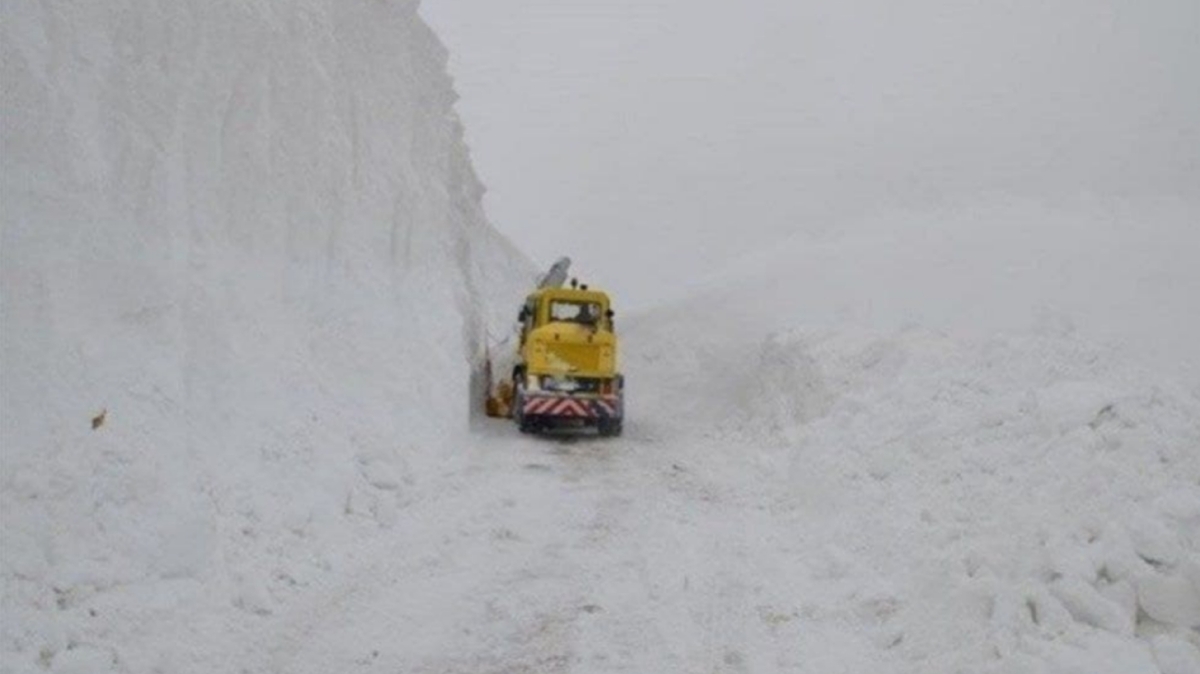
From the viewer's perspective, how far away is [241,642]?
715 centimetres

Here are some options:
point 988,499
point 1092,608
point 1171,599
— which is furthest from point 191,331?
point 1171,599

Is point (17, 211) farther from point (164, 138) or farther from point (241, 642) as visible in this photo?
point (241, 642)

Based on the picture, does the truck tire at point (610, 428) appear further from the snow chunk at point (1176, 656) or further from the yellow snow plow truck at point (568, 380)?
the snow chunk at point (1176, 656)

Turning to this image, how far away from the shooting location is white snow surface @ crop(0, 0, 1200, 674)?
7.12 m

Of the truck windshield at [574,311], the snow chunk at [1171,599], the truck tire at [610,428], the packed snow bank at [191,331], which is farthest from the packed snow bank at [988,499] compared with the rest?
the packed snow bank at [191,331]

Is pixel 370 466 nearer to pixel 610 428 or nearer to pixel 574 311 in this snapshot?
pixel 610 428

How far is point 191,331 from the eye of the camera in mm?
10164

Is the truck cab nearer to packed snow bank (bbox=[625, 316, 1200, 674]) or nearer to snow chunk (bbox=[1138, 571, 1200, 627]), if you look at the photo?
packed snow bank (bbox=[625, 316, 1200, 674])

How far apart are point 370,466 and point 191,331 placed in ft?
10.1

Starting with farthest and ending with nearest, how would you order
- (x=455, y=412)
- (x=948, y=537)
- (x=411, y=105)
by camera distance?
(x=411, y=105) → (x=455, y=412) → (x=948, y=537)

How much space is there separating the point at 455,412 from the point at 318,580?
842cm

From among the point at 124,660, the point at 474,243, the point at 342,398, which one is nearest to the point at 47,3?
the point at 342,398

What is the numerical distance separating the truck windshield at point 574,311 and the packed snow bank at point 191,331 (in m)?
4.94

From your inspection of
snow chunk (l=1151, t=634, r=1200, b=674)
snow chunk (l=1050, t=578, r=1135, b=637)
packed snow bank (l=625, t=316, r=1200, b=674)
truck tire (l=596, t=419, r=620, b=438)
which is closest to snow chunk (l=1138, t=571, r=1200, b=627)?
packed snow bank (l=625, t=316, r=1200, b=674)
